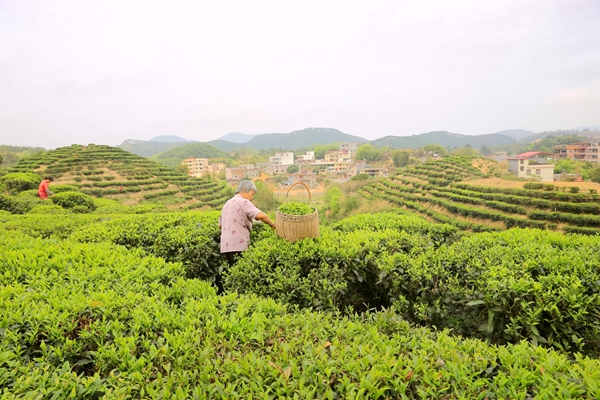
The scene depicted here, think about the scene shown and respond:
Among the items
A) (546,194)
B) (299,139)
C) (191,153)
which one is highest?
(299,139)

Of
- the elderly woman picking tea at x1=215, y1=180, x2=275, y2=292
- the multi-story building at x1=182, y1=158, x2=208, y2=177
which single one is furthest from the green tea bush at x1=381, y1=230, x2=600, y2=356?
Answer: the multi-story building at x1=182, y1=158, x2=208, y2=177

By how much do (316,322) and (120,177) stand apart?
3662 centimetres

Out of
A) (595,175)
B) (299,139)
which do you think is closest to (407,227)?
(595,175)

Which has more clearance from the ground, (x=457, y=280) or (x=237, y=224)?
(x=237, y=224)

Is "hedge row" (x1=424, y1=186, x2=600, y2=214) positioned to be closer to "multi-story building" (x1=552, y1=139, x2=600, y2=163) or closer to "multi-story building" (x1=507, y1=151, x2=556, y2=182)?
"multi-story building" (x1=507, y1=151, x2=556, y2=182)

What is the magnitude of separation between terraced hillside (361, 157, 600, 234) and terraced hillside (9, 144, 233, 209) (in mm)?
22273

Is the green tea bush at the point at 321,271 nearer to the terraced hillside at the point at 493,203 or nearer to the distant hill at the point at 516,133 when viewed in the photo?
the terraced hillside at the point at 493,203

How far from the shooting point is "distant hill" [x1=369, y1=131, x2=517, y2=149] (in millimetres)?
92456

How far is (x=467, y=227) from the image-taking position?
26.1 meters

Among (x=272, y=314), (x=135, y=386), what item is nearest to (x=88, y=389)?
(x=135, y=386)

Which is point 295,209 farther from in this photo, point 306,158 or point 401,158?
point 306,158

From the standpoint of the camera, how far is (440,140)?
98875 mm

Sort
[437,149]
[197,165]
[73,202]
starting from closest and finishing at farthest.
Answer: [73,202]
[197,165]
[437,149]

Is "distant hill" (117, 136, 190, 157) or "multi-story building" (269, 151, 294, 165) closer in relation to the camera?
"multi-story building" (269, 151, 294, 165)
